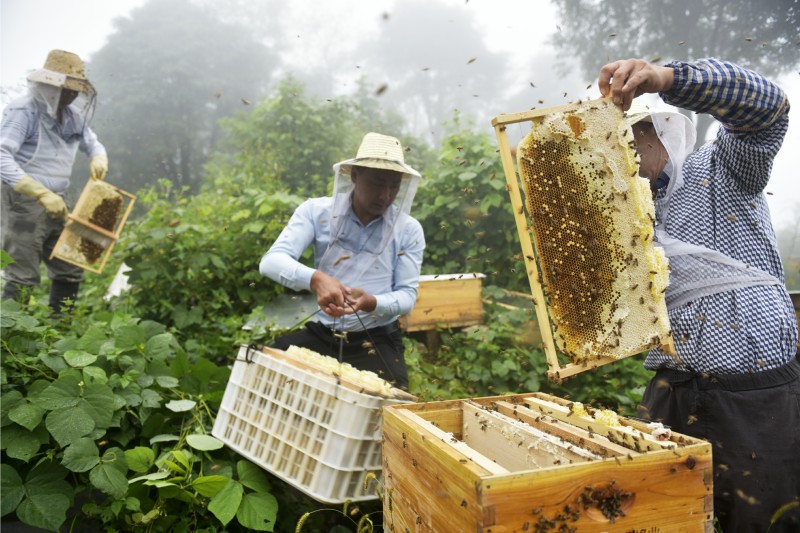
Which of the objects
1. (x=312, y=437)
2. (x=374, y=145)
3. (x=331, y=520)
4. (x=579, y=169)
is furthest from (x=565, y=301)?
(x=374, y=145)

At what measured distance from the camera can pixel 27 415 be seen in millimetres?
2205

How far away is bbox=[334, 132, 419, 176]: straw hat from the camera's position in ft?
10.2

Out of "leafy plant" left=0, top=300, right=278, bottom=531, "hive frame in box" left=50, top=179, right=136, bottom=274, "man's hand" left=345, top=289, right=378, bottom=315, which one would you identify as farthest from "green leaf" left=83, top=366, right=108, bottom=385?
"hive frame in box" left=50, top=179, right=136, bottom=274

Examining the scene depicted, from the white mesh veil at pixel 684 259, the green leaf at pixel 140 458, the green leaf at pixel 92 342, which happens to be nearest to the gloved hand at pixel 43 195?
the green leaf at pixel 92 342

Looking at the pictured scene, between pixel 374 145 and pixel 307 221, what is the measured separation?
0.62 m

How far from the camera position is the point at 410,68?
70.6 feet

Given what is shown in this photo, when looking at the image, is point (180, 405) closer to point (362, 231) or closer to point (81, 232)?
point (362, 231)

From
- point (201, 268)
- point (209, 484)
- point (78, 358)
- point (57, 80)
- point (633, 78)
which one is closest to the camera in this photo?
point (633, 78)

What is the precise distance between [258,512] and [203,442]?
429 mm

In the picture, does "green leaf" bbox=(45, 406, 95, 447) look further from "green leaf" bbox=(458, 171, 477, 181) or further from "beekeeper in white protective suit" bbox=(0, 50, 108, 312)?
"green leaf" bbox=(458, 171, 477, 181)

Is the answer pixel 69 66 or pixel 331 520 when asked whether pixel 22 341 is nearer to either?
pixel 331 520

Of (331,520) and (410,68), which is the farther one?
(410,68)

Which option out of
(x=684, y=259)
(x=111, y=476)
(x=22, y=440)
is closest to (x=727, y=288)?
(x=684, y=259)

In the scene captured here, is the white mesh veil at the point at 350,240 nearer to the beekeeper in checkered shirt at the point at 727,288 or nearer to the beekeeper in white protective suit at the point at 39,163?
the beekeeper in checkered shirt at the point at 727,288
